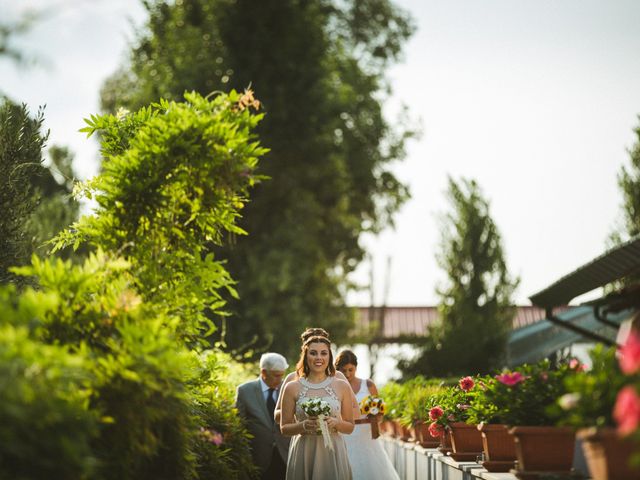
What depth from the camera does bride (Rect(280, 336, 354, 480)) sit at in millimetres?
7266

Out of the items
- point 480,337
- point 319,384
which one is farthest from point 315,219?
point 319,384

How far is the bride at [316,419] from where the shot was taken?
7266 mm

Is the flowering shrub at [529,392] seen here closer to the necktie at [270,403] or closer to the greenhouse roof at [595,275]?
the greenhouse roof at [595,275]

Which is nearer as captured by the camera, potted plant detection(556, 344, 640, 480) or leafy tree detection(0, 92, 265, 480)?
potted plant detection(556, 344, 640, 480)

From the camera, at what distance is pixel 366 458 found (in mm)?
10203

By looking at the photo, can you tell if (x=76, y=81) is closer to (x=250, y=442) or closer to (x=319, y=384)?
(x=319, y=384)

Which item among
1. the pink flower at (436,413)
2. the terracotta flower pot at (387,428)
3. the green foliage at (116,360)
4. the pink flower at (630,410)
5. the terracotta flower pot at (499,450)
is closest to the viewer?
the pink flower at (630,410)

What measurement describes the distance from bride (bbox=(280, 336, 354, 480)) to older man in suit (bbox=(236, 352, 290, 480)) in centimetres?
184

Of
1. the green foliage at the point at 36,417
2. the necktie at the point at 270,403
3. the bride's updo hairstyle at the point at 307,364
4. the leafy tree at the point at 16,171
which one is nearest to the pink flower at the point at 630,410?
the green foliage at the point at 36,417

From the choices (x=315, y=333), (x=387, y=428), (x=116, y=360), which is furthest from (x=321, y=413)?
(x=387, y=428)

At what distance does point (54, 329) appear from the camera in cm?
499

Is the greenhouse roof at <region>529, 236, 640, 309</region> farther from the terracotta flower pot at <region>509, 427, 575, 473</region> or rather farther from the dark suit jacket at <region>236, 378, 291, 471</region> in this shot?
the dark suit jacket at <region>236, 378, 291, 471</region>

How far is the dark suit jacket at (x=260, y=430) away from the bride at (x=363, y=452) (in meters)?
1.18

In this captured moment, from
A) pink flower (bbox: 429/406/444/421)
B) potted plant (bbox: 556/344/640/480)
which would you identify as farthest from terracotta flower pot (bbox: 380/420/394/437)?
potted plant (bbox: 556/344/640/480)
